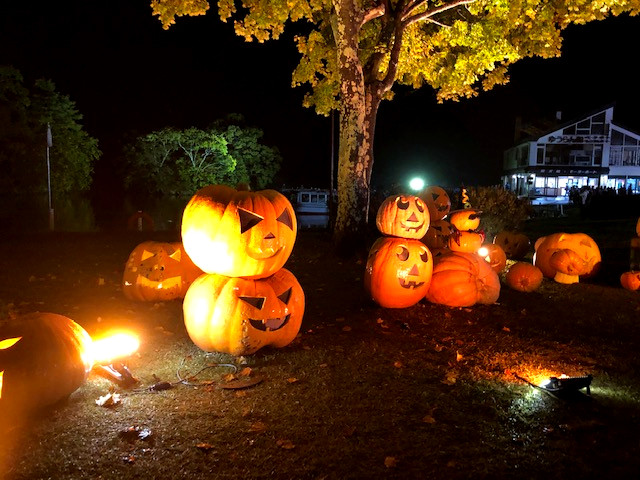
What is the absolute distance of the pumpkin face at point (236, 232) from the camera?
Answer: 5520 mm


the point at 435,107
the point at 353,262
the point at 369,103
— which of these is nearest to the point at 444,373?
the point at 353,262

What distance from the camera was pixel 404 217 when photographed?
7.46 meters

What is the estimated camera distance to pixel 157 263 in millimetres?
8062

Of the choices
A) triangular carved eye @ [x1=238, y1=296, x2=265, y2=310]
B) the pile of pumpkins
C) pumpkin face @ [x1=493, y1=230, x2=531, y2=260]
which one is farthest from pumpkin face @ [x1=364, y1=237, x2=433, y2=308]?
pumpkin face @ [x1=493, y1=230, x2=531, y2=260]

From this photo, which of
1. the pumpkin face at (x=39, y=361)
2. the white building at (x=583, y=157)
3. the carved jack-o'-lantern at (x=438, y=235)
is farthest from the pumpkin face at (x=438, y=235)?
the white building at (x=583, y=157)

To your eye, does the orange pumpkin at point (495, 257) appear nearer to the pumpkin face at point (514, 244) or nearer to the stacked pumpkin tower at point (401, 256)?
the pumpkin face at point (514, 244)

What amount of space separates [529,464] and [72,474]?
3071 mm

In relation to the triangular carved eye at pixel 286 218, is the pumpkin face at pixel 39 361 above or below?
below

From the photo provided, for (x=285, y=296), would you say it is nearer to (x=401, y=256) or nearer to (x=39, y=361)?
(x=401, y=256)

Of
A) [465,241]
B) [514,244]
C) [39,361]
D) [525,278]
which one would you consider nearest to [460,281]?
[465,241]

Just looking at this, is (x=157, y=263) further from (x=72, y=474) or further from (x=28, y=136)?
(x=28, y=136)

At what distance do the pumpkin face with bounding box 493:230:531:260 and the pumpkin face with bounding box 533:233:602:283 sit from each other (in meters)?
1.80

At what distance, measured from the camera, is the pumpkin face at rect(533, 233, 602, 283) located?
1010 centimetres

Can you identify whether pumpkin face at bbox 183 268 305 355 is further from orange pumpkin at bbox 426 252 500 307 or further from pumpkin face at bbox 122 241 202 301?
orange pumpkin at bbox 426 252 500 307
